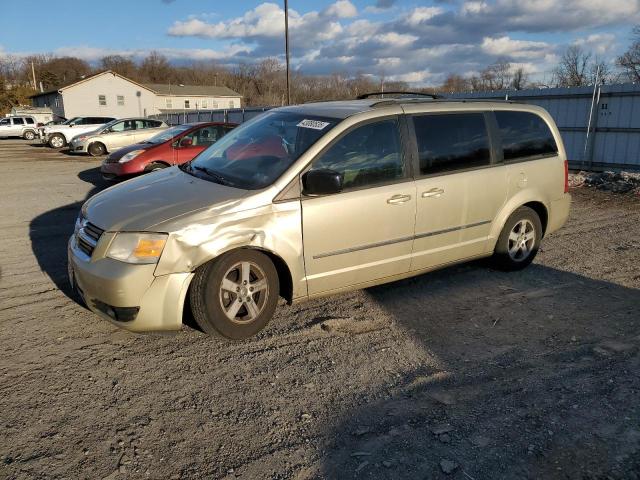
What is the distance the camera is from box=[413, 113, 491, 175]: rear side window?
453 centimetres

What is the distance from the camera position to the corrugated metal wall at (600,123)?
12242 millimetres

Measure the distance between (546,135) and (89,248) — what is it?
4752mm

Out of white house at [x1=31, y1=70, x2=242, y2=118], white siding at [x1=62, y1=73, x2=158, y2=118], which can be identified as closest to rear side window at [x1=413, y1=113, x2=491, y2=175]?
white house at [x1=31, y1=70, x2=242, y2=118]

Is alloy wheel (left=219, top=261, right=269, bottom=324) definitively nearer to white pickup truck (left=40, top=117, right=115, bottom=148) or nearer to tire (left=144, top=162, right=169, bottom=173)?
tire (left=144, top=162, right=169, bottom=173)

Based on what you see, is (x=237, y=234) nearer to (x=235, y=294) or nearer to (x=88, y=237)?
(x=235, y=294)

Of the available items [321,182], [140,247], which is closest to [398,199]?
[321,182]

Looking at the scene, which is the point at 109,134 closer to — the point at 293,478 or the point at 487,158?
the point at 487,158

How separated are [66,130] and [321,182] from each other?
91.3ft

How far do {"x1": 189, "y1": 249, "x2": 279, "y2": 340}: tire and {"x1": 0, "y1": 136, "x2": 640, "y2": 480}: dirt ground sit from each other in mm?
165

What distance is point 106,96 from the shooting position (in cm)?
5847

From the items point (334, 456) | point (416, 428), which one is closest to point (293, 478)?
Result: point (334, 456)

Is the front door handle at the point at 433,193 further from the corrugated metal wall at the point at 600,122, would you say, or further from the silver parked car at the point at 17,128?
the silver parked car at the point at 17,128

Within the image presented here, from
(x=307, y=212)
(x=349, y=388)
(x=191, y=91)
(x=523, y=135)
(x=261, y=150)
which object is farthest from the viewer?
(x=191, y=91)

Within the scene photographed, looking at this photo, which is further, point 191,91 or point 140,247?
point 191,91
